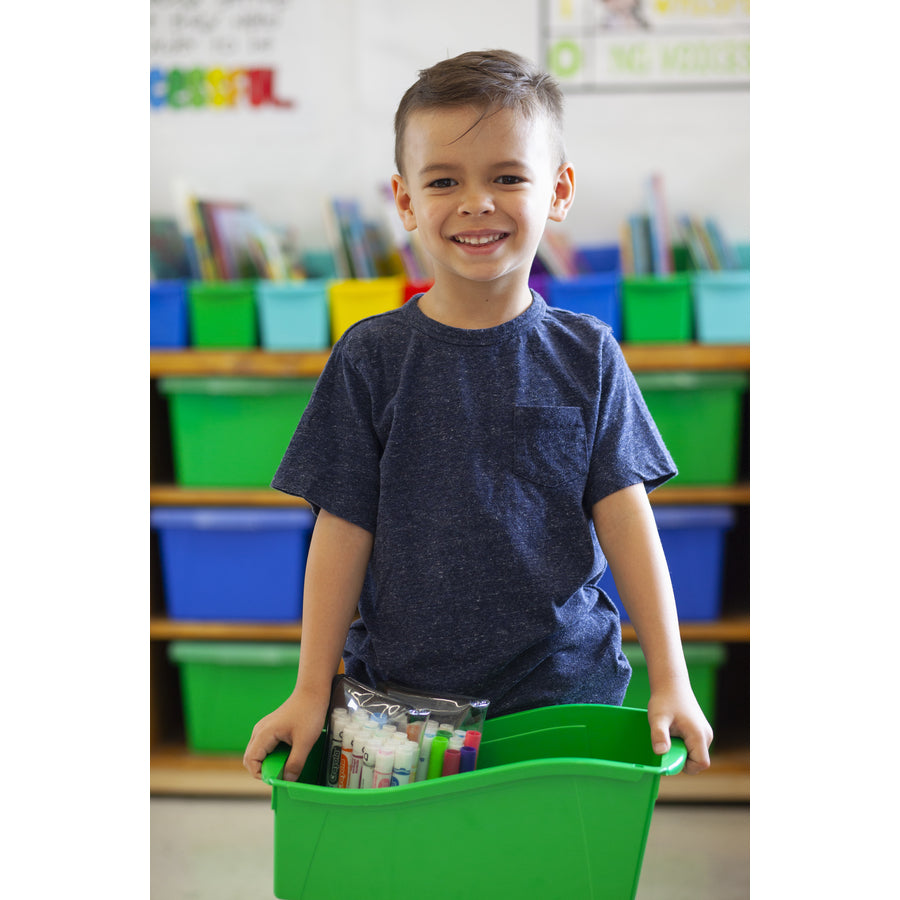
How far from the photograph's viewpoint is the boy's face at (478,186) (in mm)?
763

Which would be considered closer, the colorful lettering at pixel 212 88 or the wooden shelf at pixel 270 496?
the wooden shelf at pixel 270 496

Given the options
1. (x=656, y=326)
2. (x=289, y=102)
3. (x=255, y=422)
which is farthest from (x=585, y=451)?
(x=289, y=102)

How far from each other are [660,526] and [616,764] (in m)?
1.31

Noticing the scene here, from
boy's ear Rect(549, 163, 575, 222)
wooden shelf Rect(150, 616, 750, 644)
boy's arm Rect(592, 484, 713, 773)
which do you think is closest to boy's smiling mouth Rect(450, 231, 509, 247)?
boy's ear Rect(549, 163, 575, 222)

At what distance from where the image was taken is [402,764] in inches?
28.3

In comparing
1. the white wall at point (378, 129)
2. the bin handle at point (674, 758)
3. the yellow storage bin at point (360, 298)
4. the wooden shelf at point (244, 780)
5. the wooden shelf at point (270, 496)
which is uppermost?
the white wall at point (378, 129)

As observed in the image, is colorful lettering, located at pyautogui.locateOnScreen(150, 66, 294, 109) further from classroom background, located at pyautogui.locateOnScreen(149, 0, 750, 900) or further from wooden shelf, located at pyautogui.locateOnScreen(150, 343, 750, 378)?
wooden shelf, located at pyautogui.locateOnScreen(150, 343, 750, 378)

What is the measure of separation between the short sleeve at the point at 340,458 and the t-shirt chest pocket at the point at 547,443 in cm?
13

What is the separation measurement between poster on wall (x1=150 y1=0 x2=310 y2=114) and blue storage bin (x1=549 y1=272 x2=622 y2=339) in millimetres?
825

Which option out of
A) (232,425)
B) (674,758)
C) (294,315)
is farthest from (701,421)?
(674,758)

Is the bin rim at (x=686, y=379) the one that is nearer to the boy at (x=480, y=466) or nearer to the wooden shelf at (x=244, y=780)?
the wooden shelf at (x=244, y=780)

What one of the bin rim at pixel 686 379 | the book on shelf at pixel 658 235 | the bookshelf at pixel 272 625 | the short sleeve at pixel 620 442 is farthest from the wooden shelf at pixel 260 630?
the short sleeve at pixel 620 442

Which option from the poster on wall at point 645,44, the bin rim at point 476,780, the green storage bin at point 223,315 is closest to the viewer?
the bin rim at point 476,780

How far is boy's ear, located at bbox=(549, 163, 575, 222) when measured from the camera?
87 centimetres
